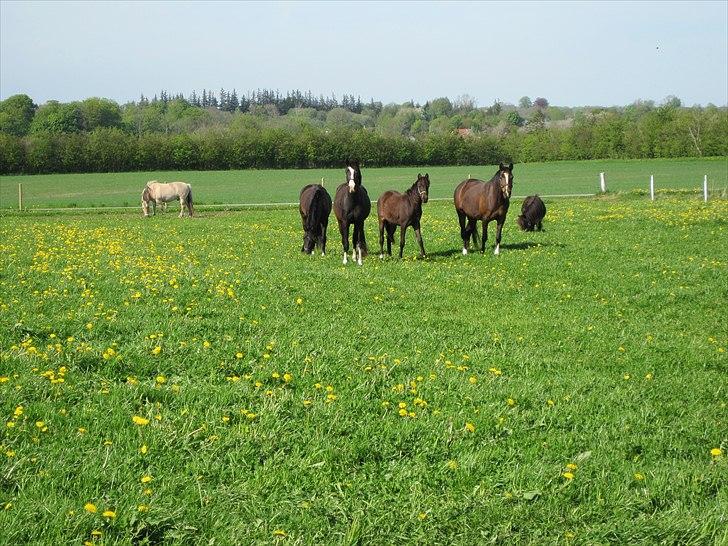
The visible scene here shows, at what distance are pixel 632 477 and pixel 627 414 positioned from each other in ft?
4.71

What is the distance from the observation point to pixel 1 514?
13.7 feet

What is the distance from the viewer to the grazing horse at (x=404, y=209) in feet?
56.9

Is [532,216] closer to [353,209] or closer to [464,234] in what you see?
[464,234]

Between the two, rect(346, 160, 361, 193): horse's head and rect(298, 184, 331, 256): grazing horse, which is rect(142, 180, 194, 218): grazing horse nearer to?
rect(298, 184, 331, 256): grazing horse

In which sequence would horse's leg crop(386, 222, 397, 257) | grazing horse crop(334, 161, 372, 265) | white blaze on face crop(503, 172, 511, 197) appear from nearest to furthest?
grazing horse crop(334, 161, 372, 265)
white blaze on face crop(503, 172, 511, 197)
horse's leg crop(386, 222, 397, 257)

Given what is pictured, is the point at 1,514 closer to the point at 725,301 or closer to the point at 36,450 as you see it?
the point at 36,450

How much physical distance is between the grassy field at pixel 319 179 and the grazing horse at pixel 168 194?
7.69 m

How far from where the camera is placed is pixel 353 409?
6.42 metres

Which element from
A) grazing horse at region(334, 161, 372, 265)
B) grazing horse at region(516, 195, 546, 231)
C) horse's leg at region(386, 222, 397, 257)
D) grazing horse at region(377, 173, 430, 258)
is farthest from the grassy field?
grazing horse at region(334, 161, 372, 265)

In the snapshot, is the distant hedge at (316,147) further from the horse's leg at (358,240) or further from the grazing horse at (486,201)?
the horse's leg at (358,240)

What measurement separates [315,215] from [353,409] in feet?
38.9

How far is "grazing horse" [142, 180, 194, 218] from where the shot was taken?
120ft

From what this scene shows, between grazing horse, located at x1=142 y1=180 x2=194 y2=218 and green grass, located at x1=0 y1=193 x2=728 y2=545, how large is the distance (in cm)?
2371

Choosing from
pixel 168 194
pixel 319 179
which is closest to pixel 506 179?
pixel 168 194
